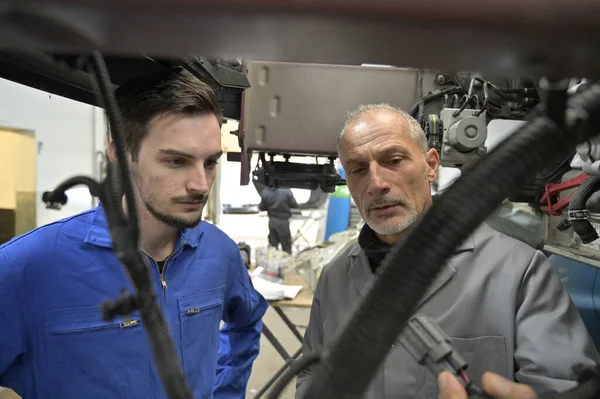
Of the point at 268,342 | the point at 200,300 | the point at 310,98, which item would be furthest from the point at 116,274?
the point at 268,342

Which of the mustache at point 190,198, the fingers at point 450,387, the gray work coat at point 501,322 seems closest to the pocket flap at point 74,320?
the mustache at point 190,198

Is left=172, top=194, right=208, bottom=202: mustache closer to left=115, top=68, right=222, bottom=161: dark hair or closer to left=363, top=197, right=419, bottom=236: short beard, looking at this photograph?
left=115, top=68, right=222, bottom=161: dark hair

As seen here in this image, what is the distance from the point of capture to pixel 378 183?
36.9 inches

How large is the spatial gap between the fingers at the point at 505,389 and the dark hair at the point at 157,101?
0.75 metres


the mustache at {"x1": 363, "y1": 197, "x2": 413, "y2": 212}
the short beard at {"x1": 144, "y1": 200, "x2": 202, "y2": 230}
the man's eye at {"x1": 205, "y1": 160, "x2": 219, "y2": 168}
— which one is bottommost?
the short beard at {"x1": 144, "y1": 200, "x2": 202, "y2": 230}

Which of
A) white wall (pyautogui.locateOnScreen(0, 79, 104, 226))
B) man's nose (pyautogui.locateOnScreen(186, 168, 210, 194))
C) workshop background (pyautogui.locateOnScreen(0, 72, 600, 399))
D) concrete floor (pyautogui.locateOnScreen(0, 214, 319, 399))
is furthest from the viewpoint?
concrete floor (pyautogui.locateOnScreen(0, 214, 319, 399))

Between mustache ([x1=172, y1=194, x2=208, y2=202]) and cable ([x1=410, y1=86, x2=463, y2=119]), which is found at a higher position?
cable ([x1=410, y1=86, x2=463, y2=119])

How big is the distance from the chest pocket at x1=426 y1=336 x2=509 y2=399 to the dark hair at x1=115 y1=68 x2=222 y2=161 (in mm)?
768

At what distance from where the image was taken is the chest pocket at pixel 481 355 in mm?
815

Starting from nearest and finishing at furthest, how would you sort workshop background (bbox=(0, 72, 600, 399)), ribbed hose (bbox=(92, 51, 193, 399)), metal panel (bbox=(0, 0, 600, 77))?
1. metal panel (bbox=(0, 0, 600, 77))
2. ribbed hose (bbox=(92, 51, 193, 399))
3. workshop background (bbox=(0, 72, 600, 399))

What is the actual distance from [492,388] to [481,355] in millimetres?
570

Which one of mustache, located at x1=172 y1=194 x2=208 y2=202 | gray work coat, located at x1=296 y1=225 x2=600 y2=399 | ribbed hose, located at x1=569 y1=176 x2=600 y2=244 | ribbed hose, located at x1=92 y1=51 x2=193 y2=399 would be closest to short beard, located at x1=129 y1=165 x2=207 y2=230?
mustache, located at x1=172 y1=194 x2=208 y2=202

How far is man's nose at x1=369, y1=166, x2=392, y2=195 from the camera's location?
94 centimetres

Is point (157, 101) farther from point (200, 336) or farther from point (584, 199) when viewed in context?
point (584, 199)
